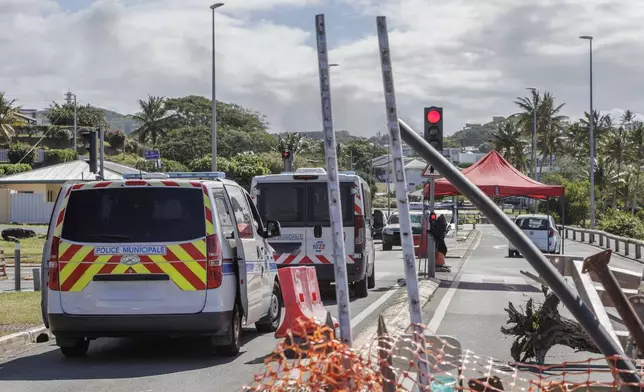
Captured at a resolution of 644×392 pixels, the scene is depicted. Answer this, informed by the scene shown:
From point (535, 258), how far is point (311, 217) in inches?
532

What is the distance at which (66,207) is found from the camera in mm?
10617

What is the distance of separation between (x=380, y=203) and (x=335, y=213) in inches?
4659

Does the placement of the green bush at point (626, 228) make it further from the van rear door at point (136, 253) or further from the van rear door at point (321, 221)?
the van rear door at point (136, 253)

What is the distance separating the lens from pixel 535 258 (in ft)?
12.7

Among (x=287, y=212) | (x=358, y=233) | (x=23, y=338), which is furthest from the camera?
(x=287, y=212)

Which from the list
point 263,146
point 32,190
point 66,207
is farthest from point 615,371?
point 263,146

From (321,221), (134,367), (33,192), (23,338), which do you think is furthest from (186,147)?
(134,367)

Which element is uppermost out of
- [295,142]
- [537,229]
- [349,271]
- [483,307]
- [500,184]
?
[295,142]

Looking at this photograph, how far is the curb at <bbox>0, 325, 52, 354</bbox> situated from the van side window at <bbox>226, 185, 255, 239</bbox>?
9.78ft

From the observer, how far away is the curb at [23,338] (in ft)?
37.6

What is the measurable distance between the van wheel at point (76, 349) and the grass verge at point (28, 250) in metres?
20.9

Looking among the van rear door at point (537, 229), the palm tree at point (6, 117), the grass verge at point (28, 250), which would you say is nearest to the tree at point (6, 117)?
the palm tree at point (6, 117)

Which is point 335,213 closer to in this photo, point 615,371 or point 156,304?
point 615,371

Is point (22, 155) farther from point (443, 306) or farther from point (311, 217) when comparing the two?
point (443, 306)
